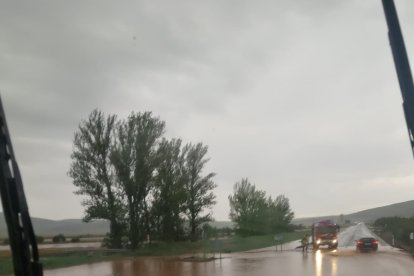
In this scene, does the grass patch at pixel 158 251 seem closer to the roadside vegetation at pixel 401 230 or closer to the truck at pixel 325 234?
the truck at pixel 325 234

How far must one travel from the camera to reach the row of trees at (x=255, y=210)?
6775cm

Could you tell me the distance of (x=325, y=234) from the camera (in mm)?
51969

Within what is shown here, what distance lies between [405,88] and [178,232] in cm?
5252

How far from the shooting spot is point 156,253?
4769cm

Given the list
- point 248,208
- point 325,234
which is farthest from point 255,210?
point 325,234

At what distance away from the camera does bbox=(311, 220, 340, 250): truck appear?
51347 millimetres

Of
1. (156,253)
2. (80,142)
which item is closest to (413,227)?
(156,253)

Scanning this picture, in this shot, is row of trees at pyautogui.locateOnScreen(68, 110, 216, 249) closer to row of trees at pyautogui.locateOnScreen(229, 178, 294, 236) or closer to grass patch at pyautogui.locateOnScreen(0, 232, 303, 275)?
grass patch at pyautogui.locateOnScreen(0, 232, 303, 275)

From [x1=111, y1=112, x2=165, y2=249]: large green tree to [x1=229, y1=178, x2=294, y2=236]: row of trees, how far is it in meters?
20.2

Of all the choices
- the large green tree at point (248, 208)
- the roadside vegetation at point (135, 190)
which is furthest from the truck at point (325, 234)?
the large green tree at point (248, 208)

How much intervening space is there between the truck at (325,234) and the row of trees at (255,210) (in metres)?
14.3

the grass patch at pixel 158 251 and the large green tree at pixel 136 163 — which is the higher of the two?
the large green tree at pixel 136 163

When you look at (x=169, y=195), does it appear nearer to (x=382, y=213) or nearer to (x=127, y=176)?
(x=127, y=176)

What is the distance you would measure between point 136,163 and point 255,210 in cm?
2374
